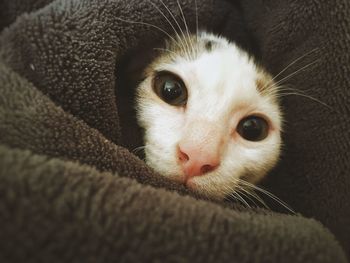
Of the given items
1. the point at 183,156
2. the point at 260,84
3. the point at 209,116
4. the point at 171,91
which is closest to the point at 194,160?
the point at 183,156

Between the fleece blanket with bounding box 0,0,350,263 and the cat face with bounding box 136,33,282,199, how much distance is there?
55 mm

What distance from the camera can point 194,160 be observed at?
804 mm

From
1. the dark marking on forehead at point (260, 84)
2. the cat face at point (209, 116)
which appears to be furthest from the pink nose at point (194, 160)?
the dark marking on forehead at point (260, 84)

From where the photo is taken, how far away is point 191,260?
1.81ft

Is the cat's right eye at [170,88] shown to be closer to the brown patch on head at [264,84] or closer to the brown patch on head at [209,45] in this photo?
the brown patch on head at [209,45]

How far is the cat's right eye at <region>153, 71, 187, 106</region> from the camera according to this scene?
0.97 meters

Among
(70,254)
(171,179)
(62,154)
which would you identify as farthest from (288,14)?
(70,254)

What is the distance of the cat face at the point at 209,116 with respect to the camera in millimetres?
829

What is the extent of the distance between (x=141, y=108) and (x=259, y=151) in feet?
1.10

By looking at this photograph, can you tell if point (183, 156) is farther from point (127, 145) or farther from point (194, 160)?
point (127, 145)

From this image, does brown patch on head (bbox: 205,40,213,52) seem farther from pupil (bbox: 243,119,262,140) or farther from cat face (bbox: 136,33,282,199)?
pupil (bbox: 243,119,262,140)

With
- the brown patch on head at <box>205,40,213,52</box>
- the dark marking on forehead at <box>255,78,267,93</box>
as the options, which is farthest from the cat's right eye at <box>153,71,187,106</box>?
the dark marking on forehead at <box>255,78,267,93</box>

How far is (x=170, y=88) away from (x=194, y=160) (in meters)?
0.26

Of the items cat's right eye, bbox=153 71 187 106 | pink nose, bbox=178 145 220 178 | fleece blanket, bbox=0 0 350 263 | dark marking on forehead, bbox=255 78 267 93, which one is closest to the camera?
fleece blanket, bbox=0 0 350 263
